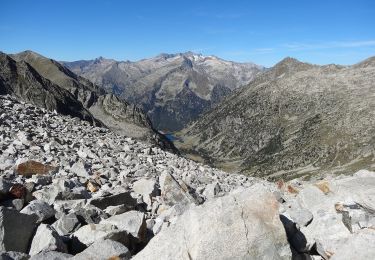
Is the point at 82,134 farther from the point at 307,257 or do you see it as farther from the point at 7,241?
the point at 307,257

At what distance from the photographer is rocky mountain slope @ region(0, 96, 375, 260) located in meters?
11.0

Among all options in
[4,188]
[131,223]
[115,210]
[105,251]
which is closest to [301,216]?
[131,223]

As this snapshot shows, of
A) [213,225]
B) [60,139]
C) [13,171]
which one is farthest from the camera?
[60,139]

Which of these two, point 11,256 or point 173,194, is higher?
point 11,256

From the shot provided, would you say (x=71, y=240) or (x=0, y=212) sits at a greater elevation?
(x=0, y=212)

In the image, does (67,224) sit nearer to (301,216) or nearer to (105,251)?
(105,251)

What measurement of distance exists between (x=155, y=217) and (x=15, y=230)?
6642 mm

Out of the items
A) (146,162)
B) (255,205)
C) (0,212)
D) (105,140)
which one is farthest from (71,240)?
(105,140)

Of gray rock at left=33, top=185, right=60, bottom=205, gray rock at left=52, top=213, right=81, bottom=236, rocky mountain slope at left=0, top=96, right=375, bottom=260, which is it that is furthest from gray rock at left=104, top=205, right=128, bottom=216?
gray rock at left=33, top=185, right=60, bottom=205

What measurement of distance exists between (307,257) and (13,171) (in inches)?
585

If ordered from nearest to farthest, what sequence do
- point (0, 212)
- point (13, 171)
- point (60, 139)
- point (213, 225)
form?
point (213, 225)
point (0, 212)
point (13, 171)
point (60, 139)

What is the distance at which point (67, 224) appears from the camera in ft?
46.4

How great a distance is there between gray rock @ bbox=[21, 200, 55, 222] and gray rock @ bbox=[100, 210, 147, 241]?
73.4 inches

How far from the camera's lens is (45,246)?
39.3ft
